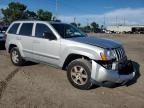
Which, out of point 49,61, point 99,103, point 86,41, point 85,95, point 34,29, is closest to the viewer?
point 99,103

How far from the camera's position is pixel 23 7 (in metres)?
74.3

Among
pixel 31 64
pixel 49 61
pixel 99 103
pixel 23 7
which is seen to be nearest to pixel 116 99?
pixel 99 103

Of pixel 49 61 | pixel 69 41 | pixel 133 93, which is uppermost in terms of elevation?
pixel 69 41

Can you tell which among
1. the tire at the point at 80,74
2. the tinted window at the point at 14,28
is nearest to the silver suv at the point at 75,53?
the tire at the point at 80,74

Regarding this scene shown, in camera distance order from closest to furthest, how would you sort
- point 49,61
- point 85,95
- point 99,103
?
point 99,103 < point 85,95 < point 49,61

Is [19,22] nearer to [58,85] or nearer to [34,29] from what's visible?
[34,29]

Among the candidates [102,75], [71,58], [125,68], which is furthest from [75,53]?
[125,68]

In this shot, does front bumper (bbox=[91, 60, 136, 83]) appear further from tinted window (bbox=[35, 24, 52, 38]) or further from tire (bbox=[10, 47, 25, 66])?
tire (bbox=[10, 47, 25, 66])

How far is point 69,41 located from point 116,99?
2.23 m

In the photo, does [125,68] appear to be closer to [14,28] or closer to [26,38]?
[26,38]

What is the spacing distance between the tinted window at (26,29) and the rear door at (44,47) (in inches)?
14.4

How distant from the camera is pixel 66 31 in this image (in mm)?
9070

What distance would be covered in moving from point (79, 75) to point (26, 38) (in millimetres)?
2874

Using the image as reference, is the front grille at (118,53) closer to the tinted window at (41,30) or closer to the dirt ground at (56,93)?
the dirt ground at (56,93)
